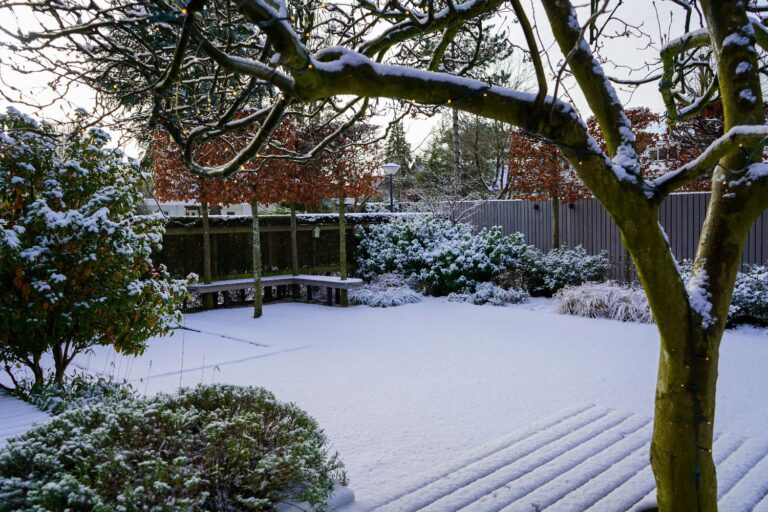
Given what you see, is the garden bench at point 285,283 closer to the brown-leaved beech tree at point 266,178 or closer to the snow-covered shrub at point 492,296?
the brown-leaved beech tree at point 266,178

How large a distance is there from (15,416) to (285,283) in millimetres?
7551

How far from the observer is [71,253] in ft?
14.1

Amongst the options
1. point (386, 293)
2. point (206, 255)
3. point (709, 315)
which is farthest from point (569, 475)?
point (206, 255)

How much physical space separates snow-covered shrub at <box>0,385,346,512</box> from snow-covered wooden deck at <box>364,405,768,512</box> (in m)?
0.67

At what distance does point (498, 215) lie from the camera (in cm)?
1353

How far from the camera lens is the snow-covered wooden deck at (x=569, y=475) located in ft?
9.59

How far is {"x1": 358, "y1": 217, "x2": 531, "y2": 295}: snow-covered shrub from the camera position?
35.9ft

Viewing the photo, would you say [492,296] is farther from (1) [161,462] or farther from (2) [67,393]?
(1) [161,462]

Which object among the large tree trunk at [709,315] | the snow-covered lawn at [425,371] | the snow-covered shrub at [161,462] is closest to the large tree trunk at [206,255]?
the snow-covered lawn at [425,371]

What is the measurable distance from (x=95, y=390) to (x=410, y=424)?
2389 mm

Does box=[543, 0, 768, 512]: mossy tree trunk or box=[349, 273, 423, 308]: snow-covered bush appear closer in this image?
box=[543, 0, 768, 512]: mossy tree trunk

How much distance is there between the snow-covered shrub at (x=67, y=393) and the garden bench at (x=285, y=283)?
5.31 metres

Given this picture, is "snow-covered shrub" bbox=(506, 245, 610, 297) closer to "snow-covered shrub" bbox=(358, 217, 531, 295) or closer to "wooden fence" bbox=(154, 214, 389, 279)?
"snow-covered shrub" bbox=(358, 217, 531, 295)

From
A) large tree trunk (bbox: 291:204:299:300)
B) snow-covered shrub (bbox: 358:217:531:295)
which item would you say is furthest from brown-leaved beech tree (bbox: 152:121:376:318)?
snow-covered shrub (bbox: 358:217:531:295)
